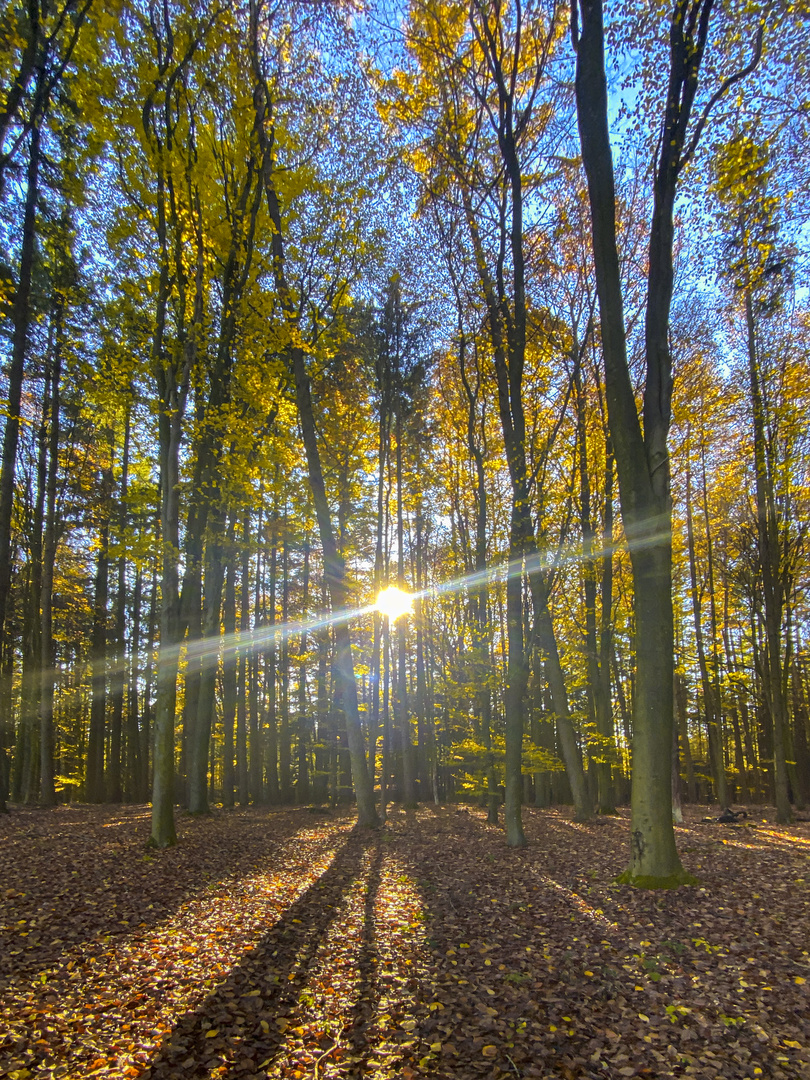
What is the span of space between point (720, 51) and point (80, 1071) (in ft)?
36.6

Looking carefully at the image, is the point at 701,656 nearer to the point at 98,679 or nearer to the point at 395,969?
the point at 395,969

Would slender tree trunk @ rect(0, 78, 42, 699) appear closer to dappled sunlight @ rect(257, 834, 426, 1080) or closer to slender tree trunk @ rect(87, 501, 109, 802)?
slender tree trunk @ rect(87, 501, 109, 802)

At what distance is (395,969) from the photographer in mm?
4316

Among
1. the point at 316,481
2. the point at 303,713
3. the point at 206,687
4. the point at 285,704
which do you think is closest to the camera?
the point at 316,481

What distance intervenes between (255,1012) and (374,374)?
561 inches

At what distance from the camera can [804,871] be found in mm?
7117

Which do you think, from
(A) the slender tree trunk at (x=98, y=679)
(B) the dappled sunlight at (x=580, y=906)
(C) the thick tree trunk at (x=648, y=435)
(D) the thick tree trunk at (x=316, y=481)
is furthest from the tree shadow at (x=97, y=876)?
(A) the slender tree trunk at (x=98, y=679)

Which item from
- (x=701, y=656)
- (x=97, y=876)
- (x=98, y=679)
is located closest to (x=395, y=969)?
(x=97, y=876)

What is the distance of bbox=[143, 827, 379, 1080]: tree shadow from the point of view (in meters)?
3.05

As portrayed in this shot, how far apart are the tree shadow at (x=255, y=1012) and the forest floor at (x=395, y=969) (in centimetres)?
2

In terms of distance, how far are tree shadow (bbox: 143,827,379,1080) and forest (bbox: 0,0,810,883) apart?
141 inches

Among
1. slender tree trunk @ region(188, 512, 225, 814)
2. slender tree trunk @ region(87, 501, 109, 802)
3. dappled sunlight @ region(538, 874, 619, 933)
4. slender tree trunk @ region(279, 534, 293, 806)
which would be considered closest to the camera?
dappled sunlight @ region(538, 874, 619, 933)

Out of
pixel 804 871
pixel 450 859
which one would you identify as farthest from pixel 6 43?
pixel 804 871

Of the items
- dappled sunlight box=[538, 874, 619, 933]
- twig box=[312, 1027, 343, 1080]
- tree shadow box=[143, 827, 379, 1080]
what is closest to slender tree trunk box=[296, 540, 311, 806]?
dappled sunlight box=[538, 874, 619, 933]
